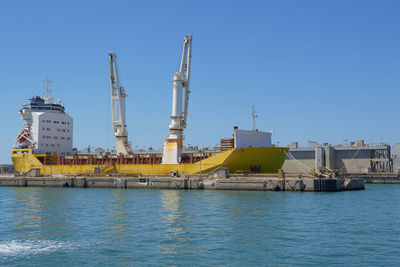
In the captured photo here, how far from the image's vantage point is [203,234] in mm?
19250

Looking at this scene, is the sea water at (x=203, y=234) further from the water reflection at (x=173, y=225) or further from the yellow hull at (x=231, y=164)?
the yellow hull at (x=231, y=164)

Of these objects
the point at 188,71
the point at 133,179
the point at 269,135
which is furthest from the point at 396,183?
the point at 133,179

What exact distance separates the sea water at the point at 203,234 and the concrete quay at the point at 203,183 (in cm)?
870

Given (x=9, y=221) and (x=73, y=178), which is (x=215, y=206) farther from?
(x=73, y=178)

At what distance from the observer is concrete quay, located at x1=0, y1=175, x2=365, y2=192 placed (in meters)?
39.3

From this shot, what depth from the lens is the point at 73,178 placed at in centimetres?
5128

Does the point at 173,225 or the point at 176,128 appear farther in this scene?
the point at 176,128

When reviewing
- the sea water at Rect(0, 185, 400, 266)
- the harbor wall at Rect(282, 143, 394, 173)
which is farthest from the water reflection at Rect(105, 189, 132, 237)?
the harbor wall at Rect(282, 143, 394, 173)

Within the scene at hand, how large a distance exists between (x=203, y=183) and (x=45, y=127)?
97.6 feet

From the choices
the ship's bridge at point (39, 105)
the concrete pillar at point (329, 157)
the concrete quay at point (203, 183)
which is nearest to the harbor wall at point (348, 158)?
the concrete pillar at point (329, 157)

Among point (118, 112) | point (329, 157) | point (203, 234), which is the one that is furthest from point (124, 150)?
point (203, 234)

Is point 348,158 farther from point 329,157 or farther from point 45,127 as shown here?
point 45,127

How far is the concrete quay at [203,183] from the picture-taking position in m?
39.3

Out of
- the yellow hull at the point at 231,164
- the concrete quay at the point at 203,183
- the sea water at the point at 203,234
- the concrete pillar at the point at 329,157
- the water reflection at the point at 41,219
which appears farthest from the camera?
the concrete pillar at the point at 329,157
